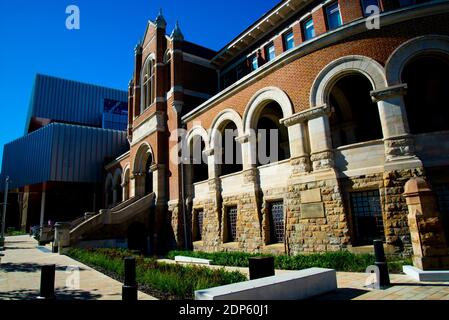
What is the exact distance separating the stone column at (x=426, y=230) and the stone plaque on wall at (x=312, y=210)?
378 centimetres

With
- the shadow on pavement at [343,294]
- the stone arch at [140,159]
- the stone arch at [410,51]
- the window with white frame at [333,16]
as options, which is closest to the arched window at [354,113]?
the window with white frame at [333,16]

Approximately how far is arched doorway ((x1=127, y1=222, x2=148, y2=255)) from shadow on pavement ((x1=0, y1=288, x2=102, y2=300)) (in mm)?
13973

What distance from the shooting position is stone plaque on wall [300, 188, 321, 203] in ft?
37.6

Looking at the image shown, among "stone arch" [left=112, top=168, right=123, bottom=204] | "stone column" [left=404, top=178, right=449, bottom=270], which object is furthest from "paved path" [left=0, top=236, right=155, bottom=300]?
"stone arch" [left=112, top=168, right=123, bottom=204]

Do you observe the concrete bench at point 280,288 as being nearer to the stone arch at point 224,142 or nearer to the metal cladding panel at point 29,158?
the stone arch at point 224,142

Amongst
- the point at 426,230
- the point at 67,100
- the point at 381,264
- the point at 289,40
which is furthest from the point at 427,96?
the point at 67,100

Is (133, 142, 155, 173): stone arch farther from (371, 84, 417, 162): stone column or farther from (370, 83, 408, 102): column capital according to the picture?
(371, 84, 417, 162): stone column

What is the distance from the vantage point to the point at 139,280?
25.4 ft

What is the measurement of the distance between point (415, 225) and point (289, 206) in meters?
5.43

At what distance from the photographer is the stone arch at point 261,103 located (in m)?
13.5

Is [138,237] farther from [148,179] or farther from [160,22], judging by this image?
[160,22]

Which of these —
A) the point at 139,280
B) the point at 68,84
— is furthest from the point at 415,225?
the point at 68,84

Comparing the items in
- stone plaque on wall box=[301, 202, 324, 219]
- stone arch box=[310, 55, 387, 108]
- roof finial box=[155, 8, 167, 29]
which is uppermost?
roof finial box=[155, 8, 167, 29]

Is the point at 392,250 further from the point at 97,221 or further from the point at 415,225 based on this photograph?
the point at 97,221
